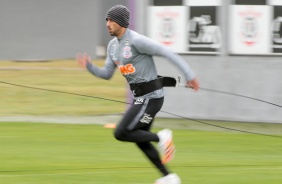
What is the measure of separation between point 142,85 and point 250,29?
7.53 m

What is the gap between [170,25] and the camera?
54.6 feet

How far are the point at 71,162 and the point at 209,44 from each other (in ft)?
19.9

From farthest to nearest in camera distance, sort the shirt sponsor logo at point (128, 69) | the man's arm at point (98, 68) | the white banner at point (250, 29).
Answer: the white banner at point (250, 29) < the man's arm at point (98, 68) < the shirt sponsor logo at point (128, 69)

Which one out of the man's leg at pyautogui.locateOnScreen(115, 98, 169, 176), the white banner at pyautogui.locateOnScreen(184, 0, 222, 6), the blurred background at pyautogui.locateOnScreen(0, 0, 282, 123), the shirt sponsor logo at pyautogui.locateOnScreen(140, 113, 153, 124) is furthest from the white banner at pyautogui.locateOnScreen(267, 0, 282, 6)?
the shirt sponsor logo at pyautogui.locateOnScreen(140, 113, 153, 124)

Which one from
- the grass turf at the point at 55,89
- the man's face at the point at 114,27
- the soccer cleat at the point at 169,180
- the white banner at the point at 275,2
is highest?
the man's face at the point at 114,27

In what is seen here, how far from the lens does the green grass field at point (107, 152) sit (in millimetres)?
9797

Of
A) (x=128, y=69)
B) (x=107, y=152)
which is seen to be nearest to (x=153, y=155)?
(x=128, y=69)

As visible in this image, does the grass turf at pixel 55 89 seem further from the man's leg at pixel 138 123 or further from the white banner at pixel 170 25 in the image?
the man's leg at pixel 138 123

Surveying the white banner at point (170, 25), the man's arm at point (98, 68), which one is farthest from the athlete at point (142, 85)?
the white banner at point (170, 25)

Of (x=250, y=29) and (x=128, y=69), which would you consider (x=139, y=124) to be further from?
(x=250, y=29)

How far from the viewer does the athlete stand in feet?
28.9

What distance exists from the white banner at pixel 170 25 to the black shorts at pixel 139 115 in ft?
25.4

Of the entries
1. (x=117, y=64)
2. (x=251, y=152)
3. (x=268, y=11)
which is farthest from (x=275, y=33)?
(x=117, y=64)

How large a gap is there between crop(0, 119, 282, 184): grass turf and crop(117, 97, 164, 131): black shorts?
0.82 metres
